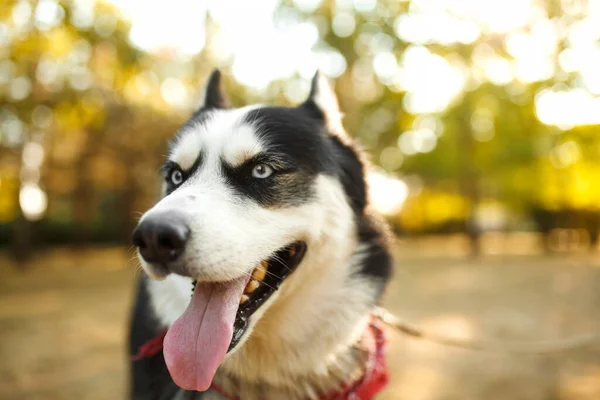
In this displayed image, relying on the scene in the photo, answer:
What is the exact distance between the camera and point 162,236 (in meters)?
1.87

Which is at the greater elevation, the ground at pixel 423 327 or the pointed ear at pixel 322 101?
the pointed ear at pixel 322 101

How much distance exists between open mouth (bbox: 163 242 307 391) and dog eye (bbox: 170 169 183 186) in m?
0.60

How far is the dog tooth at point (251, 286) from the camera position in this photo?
2.26 metres

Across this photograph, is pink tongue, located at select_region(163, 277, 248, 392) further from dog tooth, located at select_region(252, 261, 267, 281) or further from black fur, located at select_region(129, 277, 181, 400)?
black fur, located at select_region(129, 277, 181, 400)

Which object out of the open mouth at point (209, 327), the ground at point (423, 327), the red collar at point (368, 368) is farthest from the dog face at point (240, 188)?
the ground at point (423, 327)

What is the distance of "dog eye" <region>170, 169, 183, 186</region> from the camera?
8.50 ft

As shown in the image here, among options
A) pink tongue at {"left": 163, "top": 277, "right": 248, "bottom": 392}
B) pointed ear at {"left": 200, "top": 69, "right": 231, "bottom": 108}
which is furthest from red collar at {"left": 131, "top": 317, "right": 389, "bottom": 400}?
pointed ear at {"left": 200, "top": 69, "right": 231, "bottom": 108}

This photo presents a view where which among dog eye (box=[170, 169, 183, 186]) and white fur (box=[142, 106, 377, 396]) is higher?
dog eye (box=[170, 169, 183, 186])

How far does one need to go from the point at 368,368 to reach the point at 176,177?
57.2 inches

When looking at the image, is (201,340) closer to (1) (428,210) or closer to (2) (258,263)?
(2) (258,263)

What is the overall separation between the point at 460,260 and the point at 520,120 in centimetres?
705

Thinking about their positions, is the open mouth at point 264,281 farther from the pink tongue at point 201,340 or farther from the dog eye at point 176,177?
the dog eye at point 176,177

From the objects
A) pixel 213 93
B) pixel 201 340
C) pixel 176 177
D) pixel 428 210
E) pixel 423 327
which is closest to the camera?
pixel 201 340

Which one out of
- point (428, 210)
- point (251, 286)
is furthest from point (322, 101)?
point (428, 210)
